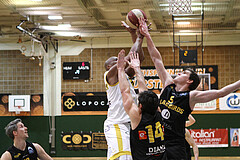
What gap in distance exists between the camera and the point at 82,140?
40.8ft

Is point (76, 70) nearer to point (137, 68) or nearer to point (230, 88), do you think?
point (137, 68)

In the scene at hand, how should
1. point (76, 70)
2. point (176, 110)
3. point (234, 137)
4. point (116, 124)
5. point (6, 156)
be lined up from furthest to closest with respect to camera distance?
point (76, 70)
point (234, 137)
point (6, 156)
point (116, 124)
point (176, 110)

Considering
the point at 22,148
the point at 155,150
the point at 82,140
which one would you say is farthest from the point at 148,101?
the point at 82,140

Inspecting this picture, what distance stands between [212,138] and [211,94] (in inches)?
354

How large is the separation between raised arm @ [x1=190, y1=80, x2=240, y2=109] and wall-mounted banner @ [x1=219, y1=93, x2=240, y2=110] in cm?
883

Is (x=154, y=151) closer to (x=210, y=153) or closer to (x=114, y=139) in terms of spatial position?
(x=114, y=139)

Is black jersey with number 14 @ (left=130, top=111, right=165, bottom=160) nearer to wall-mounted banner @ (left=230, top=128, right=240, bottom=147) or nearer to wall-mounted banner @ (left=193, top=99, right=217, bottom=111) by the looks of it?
wall-mounted banner @ (left=193, top=99, right=217, bottom=111)

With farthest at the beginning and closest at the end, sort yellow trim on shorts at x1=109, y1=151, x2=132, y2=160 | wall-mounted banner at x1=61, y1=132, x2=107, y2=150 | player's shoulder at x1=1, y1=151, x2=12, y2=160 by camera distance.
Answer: wall-mounted banner at x1=61, y1=132, x2=107, y2=150 < player's shoulder at x1=1, y1=151, x2=12, y2=160 < yellow trim on shorts at x1=109, y1=151, x2=132, y2=160

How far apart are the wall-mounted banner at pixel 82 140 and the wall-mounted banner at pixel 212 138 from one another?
3.22 meters

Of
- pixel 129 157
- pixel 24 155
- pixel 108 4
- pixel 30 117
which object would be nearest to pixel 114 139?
pixel 129 157

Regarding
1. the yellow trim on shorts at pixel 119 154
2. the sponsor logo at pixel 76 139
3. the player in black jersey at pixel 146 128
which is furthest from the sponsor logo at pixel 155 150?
the sponsor logo at pixel 76 139

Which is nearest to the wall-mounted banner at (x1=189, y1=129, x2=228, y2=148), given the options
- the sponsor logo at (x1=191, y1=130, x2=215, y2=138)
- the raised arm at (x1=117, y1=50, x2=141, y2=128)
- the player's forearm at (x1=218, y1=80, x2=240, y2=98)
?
the sponsor logo at (x1=191, y1=130, x2=215, y2=138)

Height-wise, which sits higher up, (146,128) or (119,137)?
(146,128)

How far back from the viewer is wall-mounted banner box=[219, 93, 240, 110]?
39.6 feet
